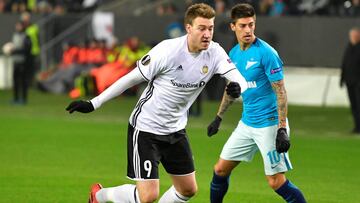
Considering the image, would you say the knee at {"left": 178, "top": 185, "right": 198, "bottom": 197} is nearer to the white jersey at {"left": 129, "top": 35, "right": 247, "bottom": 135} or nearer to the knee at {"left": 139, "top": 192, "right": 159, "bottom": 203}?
the knee at {"left": 139, "top": 192, "right": 159, "bottom": 203}

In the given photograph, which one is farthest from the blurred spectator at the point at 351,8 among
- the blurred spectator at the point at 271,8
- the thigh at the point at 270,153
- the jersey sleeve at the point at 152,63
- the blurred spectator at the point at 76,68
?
the jersey sleeve at the point at 152,63

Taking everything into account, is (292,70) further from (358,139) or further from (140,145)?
→ (140,145)

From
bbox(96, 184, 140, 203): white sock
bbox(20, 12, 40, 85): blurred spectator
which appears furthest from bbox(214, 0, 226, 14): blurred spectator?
bbox(96, 184, 140, 203): white sock

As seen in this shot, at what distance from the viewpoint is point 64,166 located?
16.5 m

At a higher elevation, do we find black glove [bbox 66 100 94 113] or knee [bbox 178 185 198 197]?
black glove [bbox 66 100 94 113]

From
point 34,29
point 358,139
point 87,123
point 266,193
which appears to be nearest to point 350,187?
point 266,193

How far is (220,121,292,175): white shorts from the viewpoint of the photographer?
11.1 meters

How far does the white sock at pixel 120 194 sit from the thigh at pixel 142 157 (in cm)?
26

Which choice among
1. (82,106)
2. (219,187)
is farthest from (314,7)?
(82,106)

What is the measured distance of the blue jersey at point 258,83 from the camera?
11.2m

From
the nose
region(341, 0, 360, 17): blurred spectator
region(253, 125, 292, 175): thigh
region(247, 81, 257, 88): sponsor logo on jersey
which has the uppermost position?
region(341, 0, 360, 17): blurred spectator

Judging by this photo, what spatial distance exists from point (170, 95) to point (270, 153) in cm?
150

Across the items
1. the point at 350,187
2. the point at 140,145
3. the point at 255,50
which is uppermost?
the point at 255,50

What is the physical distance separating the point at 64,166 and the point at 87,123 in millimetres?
7366
